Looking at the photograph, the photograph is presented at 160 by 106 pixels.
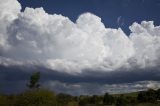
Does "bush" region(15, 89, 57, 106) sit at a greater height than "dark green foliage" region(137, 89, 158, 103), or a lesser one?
lesser

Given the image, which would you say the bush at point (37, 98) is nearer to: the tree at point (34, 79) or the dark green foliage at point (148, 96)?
the tree at point (34, 79)

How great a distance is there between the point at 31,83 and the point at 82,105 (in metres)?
46.3

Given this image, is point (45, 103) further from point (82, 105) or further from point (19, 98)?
point (82, 105)

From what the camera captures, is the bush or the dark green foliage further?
the dark green foliage

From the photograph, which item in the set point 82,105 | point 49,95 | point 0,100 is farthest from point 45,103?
point 82,105

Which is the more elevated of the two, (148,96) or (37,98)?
(148,96)

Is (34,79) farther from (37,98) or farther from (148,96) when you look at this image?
(148,96)

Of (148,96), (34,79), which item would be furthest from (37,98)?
(148,96)

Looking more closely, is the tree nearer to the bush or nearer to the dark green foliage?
the bush

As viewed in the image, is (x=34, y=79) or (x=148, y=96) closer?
(x=34, y=79)

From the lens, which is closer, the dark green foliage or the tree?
the tree

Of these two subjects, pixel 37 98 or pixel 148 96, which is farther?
pixel 148 96

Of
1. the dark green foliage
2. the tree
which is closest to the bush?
the tree

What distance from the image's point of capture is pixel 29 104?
9562 cm
